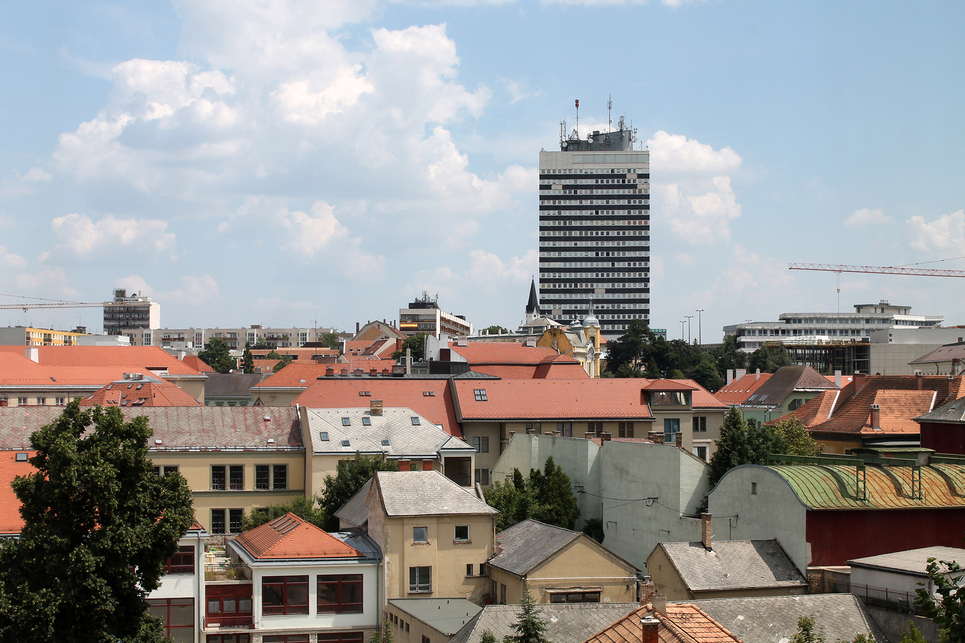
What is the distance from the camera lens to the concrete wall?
34.7 meters

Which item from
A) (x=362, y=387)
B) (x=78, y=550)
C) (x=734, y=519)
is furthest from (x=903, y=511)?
(x=362, y=387)

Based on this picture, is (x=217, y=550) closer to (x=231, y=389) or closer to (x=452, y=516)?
(x=452, y=516)

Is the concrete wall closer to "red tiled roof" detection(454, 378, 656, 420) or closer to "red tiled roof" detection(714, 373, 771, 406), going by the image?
"red tiled roof" detection(454, 378, 656, 420)

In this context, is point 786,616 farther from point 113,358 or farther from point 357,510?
point 113,358

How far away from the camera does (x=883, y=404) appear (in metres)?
64.4

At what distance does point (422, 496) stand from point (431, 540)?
1.86 meters

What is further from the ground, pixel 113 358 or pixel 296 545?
pixel 113 358

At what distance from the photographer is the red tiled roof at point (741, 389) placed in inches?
4446

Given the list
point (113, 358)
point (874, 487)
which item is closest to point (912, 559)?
point (874, 487)

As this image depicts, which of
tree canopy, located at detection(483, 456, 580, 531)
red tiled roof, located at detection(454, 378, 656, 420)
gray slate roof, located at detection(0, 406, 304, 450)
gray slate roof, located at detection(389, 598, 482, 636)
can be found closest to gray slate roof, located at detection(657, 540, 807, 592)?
gray slate roof, located at detection(389, 598, 482, 636)

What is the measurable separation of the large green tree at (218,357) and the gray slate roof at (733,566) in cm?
15036

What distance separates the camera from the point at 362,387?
225ft

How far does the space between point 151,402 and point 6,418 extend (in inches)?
594

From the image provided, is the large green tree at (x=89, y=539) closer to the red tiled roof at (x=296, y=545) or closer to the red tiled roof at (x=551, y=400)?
the red tiled roof at (x=296, y=545)
